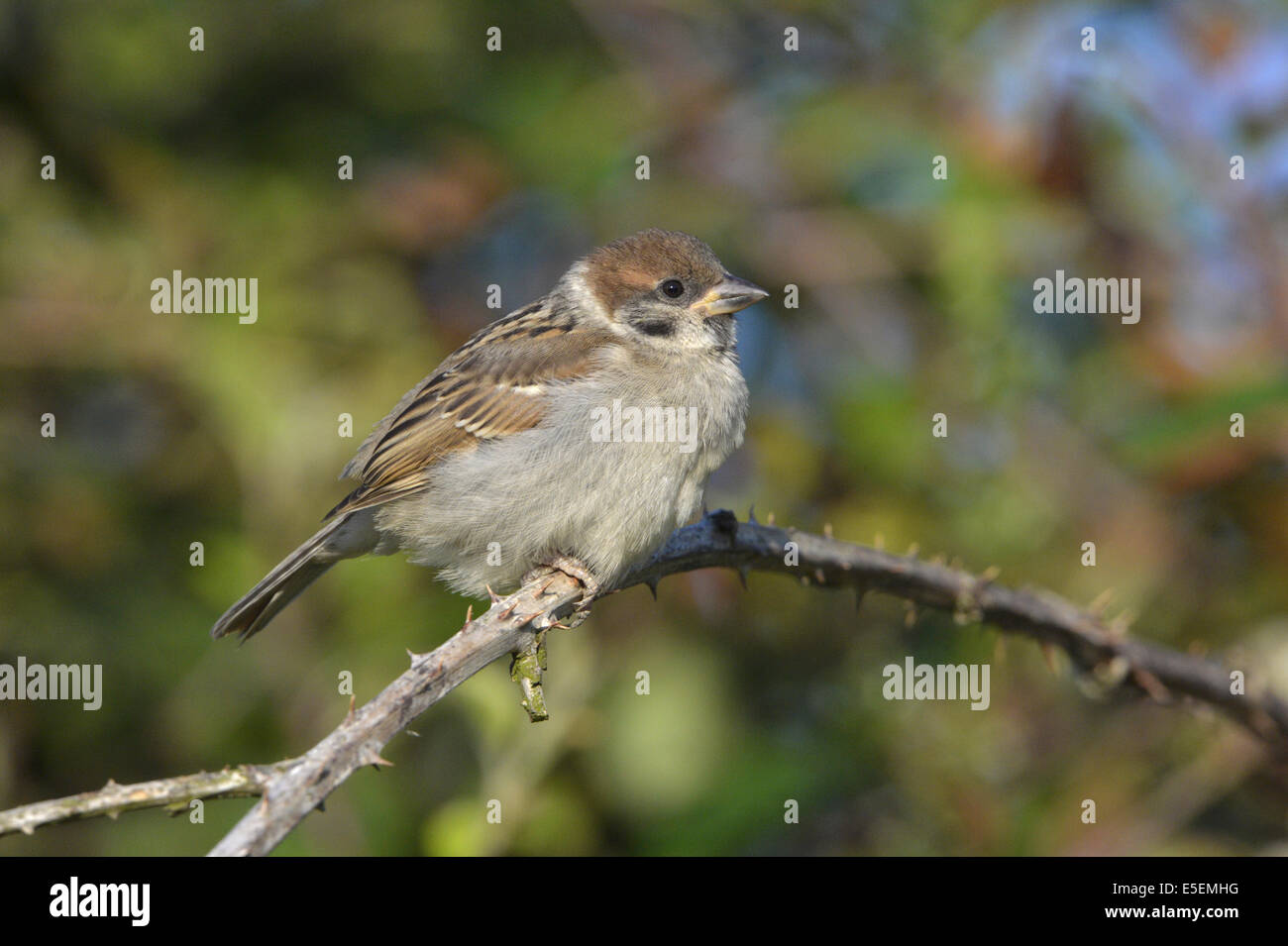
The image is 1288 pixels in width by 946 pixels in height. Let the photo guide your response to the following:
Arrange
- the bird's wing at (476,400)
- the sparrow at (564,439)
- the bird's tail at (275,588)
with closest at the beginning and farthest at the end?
the sparrow at (564,439) < the bird's tail at (275,588) < the bird's wing at (476,400)

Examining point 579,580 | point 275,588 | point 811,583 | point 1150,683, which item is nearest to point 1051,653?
point 1150,683

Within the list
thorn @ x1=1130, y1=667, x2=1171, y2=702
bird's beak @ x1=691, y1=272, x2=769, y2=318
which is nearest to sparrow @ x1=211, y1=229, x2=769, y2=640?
bird's beak @ x1=691, y1=272, x2=769, y2=318

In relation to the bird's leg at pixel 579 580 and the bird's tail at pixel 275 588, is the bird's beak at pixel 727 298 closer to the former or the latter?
the bird's leg at pixel 579 580

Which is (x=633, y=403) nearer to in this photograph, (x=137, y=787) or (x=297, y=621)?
(x=297, y=621)

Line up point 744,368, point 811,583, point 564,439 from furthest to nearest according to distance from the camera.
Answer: point 744,368, point 564,439, point 811,583

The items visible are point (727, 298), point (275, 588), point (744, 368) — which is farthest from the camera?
point (744, 368)

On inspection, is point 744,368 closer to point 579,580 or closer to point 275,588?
point 579,580

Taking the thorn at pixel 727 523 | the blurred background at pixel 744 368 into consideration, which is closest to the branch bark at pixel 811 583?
the thorn at pixel 727 523
